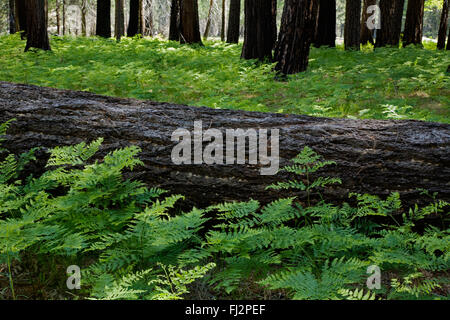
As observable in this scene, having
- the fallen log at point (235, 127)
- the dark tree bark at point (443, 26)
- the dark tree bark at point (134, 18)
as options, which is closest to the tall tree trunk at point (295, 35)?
the fallen log at point (235, 127)

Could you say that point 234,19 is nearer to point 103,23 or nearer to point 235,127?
point 103,23

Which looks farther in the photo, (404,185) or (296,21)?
(296,21)

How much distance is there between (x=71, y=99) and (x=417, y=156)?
3558 mm

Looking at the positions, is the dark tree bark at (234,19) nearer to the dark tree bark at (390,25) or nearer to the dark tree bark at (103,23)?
the dark tree bark at (103,23)

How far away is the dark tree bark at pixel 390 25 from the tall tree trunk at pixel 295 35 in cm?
710

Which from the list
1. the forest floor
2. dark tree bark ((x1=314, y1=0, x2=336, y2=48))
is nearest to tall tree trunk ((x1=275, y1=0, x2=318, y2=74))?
the forest floor

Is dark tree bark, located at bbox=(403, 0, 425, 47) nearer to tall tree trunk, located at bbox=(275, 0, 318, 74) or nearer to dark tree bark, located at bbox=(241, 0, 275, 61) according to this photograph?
dark tree bark, located at bbox=(241, 0, 275, 61)

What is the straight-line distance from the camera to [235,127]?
346 centimetres

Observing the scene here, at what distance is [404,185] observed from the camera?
9.78ft

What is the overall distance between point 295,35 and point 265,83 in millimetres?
1868

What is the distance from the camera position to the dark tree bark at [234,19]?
53.7 feet

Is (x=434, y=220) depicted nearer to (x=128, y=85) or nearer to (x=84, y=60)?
(x=128, y=85)

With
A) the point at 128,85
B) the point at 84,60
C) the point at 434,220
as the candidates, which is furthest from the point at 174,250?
the point at 84,60

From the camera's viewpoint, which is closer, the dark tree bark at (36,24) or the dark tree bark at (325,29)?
the dark tree bark at (36,24)
